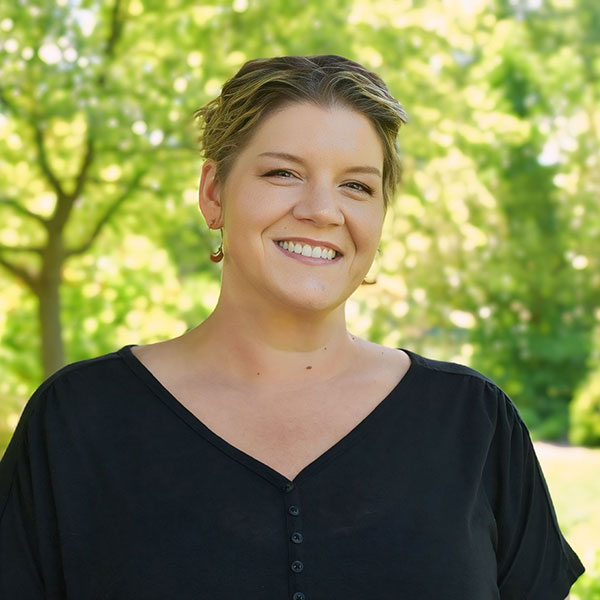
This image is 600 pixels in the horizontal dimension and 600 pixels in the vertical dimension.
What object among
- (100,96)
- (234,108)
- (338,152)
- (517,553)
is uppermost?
(100,96)

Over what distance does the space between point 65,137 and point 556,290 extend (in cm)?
828

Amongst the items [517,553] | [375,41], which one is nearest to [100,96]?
[375,41]

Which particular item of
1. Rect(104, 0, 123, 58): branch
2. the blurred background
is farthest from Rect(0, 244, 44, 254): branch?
Rect(104, 0, 123, 58): branch

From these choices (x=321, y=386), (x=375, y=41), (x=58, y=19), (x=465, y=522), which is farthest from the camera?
(x=375, y=41)

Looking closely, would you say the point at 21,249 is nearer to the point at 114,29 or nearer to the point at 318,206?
the point at 114,29

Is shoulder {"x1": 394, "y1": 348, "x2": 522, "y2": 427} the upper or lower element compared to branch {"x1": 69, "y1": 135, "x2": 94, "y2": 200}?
lower

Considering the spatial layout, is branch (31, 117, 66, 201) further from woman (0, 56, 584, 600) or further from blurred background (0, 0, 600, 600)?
woman (0, 56, 584, 600)

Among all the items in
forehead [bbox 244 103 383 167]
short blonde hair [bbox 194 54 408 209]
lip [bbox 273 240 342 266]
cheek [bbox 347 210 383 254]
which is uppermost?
short blonde hair [bbox 194 54 408 209]

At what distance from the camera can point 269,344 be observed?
182 cm

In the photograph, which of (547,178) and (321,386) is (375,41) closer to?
(321,386)

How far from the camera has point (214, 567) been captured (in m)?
1.59

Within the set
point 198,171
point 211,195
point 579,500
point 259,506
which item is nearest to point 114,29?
point 198,171

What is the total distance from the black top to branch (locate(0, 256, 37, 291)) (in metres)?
6.18

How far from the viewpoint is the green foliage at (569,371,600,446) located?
1230 centimetres
